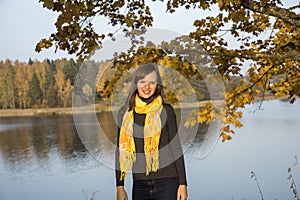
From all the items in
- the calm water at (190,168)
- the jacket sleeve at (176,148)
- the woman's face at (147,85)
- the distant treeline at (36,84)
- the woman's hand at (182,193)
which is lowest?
the calm water at (190,168)

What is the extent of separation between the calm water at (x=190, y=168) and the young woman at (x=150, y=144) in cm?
449

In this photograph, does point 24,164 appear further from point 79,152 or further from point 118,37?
point 118,37

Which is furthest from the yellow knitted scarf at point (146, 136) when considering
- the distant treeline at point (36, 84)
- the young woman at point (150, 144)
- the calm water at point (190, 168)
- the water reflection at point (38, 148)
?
the distant treeline at point (36, 84)

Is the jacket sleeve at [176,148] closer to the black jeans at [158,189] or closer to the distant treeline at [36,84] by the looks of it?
the black jeans at [158,189]

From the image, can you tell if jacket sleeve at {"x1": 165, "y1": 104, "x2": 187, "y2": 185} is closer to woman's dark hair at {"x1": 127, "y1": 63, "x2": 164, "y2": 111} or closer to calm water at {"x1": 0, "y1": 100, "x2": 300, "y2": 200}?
woman's dark hair at {"x1": 127, "y1": 63, "x2": 164, "y2": 111}

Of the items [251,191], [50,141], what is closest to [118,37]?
[251,191]

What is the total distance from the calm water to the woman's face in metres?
4.58

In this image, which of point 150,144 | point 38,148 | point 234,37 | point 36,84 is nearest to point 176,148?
point 150,144

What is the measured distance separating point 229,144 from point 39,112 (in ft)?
63.3

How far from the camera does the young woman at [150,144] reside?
2168 millimetres

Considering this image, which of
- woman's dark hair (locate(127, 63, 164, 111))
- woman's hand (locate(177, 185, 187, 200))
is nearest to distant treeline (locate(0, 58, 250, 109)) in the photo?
woman's dark hair (locate(127, 63, 164, 111))

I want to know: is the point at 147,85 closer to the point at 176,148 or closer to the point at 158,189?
the point at 176,148

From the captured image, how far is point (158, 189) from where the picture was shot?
2.17m

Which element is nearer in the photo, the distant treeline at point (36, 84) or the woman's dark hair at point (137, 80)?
the woman's dark hair at point (137, 80)
